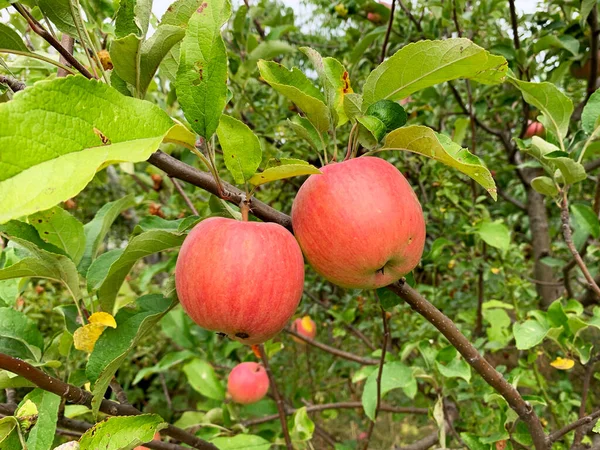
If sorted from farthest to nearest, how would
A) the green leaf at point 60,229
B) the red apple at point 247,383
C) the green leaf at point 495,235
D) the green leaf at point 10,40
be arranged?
the red apple at point 247,383 → the green leaf at point 495,235 → the green leaf at point 60,229 → the green leaf at point 10,40

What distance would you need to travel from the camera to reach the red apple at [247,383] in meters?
1.76

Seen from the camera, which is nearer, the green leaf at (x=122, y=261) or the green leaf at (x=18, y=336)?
the green leaf at (x=122, y=261)

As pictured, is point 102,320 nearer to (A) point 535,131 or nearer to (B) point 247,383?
(B) point 247,383

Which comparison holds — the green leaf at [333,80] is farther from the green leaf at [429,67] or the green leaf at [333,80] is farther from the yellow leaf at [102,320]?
the yellow leaf at [102,320]

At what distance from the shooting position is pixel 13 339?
2.89 feet

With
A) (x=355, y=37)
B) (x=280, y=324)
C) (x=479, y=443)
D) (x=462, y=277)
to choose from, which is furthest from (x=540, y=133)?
(x=280, y=324)

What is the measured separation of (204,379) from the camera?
1.65m

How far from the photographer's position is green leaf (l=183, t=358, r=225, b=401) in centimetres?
164

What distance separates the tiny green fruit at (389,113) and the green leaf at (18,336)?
0.74 m

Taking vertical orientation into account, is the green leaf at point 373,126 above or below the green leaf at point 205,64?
below

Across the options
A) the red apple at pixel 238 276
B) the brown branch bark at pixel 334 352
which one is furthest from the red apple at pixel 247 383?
the red apple at pixel 238 276

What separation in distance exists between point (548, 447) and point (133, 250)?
0.82 m

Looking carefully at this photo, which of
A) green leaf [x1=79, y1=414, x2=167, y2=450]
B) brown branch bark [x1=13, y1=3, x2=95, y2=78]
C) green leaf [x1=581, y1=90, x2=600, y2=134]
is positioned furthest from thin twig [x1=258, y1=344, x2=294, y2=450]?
green leaf [x1=581, y1=90, x2=600, y2=134]

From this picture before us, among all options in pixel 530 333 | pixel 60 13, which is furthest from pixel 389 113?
pixel 530 333
